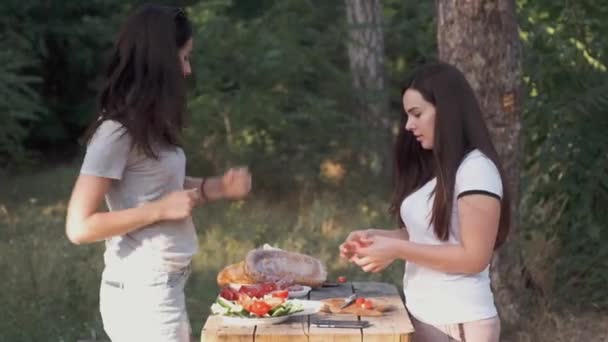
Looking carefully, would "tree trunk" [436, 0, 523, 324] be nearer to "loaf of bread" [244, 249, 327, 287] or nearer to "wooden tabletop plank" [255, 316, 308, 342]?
"loaf of bread" [244, 249, 327, 287]

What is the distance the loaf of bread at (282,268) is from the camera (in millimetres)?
4484

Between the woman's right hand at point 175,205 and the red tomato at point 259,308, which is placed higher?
the woman's right hand at point 175,205

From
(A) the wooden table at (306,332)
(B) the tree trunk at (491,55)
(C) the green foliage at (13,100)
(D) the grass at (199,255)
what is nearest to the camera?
(A) the wooden table at (306,332)

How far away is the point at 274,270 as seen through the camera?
4520 millimetres

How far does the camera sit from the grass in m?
7.51

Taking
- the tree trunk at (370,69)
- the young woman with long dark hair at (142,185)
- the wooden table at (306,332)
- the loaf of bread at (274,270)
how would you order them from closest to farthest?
the young woman with long dark hair at (142,185), the wooden table at (306,332), the loaf of bread at (274,270), the tree trunk at (370,69)

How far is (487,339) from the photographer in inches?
146

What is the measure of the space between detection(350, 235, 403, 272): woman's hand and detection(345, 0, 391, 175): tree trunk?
30.2 ft

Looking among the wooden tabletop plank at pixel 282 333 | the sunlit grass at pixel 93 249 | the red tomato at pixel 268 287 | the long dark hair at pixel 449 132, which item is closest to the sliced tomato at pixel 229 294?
the red tomato at pixel 268 287

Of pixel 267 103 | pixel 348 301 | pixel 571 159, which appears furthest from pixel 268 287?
pixel 267 103

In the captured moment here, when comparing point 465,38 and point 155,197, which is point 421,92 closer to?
point 155,197

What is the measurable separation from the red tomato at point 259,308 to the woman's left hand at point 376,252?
33 centimetres

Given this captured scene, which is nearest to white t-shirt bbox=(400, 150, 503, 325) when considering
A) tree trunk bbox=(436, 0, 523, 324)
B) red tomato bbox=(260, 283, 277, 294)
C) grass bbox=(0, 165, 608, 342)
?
red tomato bbox=(260, 283, 277, 294)

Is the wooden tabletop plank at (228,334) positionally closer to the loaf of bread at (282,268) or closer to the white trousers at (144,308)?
the white trousers at (144,308)
